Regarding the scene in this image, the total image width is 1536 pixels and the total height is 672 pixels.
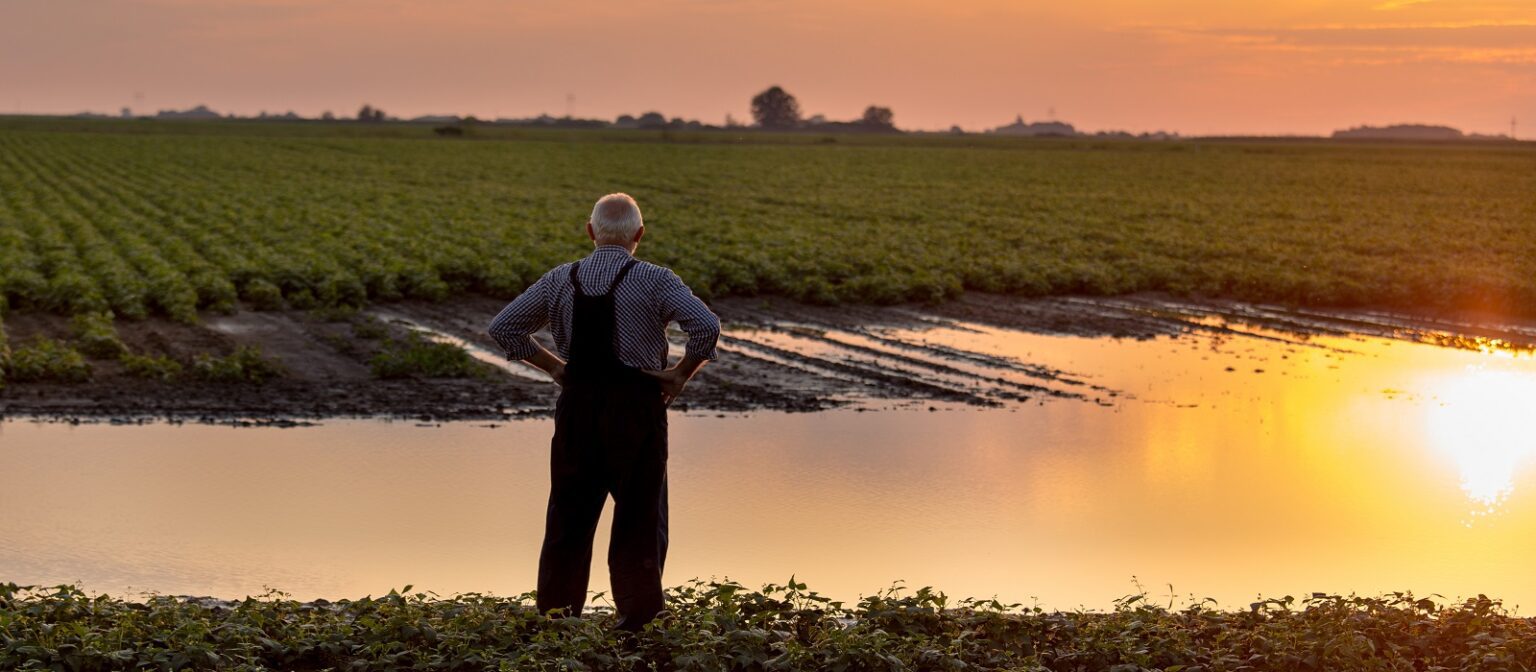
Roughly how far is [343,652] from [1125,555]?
5.02 meters

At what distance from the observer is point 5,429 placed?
1299cm

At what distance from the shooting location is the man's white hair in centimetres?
678

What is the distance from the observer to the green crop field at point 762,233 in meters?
22.5

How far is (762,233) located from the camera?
30.9 m

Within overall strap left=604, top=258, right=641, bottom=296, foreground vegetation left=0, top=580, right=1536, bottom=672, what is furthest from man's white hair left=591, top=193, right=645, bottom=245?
foreground vegetation left=0, top=580, right=1536, bottom=672

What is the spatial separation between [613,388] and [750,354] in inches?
427

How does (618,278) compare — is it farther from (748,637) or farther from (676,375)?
(748,637)

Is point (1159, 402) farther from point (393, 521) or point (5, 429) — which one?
point (5, 429)

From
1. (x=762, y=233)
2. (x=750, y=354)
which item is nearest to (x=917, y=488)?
(x=750, y=354)

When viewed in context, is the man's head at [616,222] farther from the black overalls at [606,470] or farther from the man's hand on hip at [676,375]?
the man's hand on hip at [676,375]

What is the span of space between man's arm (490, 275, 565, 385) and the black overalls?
0.16 meters

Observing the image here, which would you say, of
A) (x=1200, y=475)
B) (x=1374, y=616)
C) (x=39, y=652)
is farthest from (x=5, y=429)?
(x=1374, y=616)

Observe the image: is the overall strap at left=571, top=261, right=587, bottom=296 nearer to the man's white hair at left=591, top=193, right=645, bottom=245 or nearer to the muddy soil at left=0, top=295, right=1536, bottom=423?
the man's white hair at left=591, top=193, right=645, bottom=245

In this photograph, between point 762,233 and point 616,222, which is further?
point 762,233
